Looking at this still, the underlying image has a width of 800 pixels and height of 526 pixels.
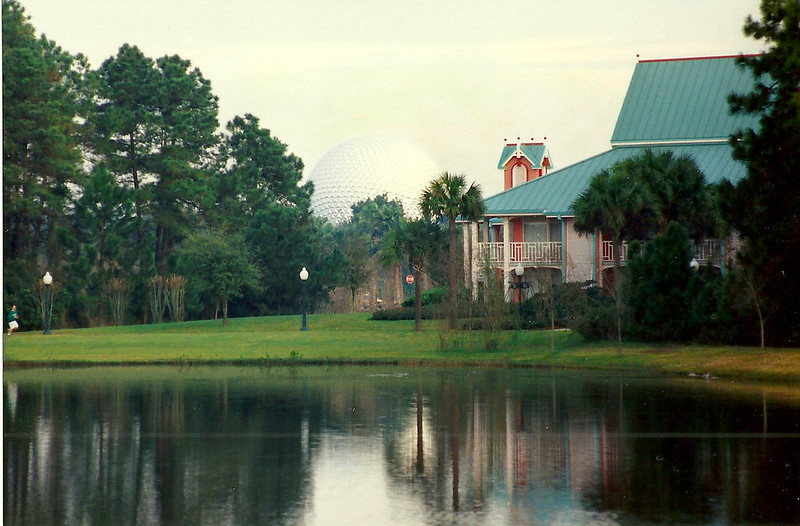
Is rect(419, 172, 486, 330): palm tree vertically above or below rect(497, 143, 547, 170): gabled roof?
below

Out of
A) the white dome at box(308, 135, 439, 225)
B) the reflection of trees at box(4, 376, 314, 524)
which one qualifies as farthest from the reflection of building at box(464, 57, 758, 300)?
the white dome at box(308, 135, 439, 225)

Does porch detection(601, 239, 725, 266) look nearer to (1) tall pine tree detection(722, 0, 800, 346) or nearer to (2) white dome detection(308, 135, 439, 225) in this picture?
(1) tall pine tree detection(722, 0, 800, 346)

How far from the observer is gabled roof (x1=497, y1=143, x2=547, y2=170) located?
70688 millimetres

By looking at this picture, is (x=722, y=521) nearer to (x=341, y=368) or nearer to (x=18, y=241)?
(x=341, y=368)

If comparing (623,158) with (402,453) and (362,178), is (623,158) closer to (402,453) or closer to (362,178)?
(402,453)

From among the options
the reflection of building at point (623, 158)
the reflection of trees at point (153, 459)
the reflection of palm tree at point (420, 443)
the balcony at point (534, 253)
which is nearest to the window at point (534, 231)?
the reflection of building at point (623, 158)

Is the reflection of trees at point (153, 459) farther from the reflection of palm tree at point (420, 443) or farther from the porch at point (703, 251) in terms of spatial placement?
the porch at point (703, 251)

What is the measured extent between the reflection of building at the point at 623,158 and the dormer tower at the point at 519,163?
738 cm

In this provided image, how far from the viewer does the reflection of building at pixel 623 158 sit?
57.0 m

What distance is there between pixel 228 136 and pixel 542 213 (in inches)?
1353

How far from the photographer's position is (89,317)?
66.2 metres

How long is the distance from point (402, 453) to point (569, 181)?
145 feet

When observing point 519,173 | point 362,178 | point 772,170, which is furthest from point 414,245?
point 362,178

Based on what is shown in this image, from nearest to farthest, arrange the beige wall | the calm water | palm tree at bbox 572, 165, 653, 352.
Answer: the calm water → palm tree at bbox 572, 165, 653, 352 → the beige wall
